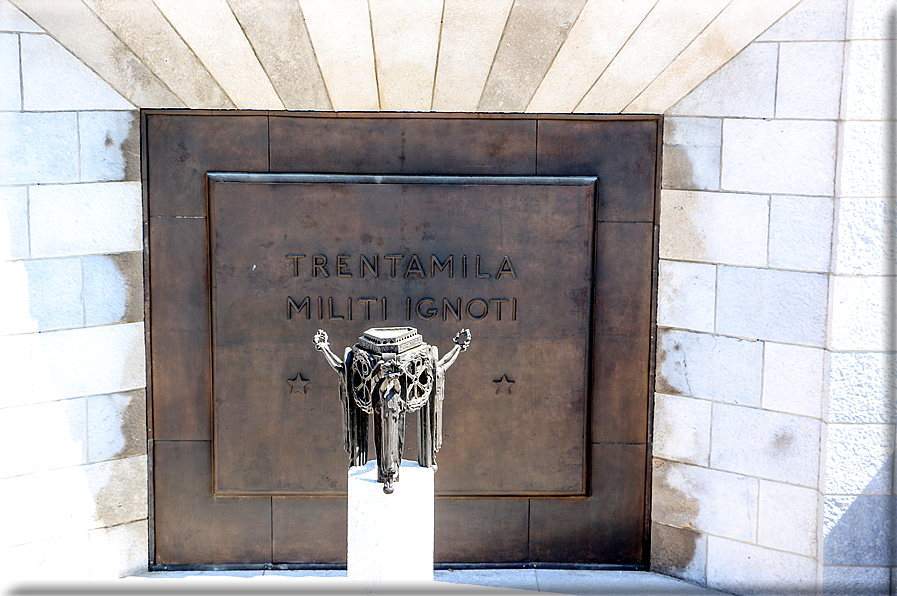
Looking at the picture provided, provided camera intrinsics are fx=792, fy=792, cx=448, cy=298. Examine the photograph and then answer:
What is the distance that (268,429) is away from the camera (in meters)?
7.36

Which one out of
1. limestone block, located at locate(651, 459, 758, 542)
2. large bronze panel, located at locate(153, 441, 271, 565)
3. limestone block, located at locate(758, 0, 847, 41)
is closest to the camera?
limestone block, located at locate(758, 0, 847, 41)

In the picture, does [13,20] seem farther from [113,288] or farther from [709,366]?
[709,366]

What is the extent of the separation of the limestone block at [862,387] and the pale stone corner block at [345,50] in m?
4.50

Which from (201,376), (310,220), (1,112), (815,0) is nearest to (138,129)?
(1,112)

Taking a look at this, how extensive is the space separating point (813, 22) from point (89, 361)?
6.76 meters

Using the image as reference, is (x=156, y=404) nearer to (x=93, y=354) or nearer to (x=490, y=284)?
(x=93, y=354)

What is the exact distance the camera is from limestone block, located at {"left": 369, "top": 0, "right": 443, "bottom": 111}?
254 inches

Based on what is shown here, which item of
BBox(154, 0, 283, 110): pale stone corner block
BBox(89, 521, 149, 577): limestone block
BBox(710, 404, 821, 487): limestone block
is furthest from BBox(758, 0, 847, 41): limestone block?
BBox(89, 521, 149, 577): limestone block

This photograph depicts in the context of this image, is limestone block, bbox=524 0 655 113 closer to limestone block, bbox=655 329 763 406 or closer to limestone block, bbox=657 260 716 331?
limestone block, bbox=657 260 716 331

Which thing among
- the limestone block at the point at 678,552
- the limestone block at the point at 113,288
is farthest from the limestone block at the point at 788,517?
the limestone block at the point at 113,288

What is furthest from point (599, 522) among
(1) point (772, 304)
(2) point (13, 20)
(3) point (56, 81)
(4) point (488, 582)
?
(2) point (13, 20)

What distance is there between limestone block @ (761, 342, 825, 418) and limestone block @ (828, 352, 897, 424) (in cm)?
12

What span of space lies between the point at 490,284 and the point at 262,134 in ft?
8.09

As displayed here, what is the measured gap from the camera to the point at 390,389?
548cm
